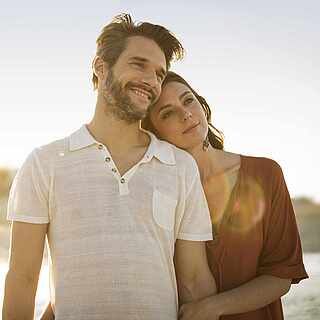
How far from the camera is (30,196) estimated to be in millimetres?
2725

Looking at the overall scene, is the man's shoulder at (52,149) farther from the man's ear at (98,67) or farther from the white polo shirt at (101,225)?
the man's ear at (98,67)

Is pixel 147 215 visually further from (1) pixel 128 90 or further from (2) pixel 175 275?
(1) pixel 128 90

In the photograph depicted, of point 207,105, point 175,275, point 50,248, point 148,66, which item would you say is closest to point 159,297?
point 175,275

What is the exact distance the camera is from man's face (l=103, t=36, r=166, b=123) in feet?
9.71

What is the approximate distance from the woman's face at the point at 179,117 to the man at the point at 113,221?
398 mm

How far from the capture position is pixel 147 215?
275 cm

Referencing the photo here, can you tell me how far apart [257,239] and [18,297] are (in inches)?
46.1

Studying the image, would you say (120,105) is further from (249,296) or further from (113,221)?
(249,296)

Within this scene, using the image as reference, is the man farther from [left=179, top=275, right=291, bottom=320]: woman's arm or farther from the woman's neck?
the woman's neck

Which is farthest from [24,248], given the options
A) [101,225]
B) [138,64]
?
[138,64]

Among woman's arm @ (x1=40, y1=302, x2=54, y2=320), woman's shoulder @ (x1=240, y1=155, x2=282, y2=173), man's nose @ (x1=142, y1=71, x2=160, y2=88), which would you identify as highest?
man's nose @ (x1=142, y1=71, x2=160, y2=88)

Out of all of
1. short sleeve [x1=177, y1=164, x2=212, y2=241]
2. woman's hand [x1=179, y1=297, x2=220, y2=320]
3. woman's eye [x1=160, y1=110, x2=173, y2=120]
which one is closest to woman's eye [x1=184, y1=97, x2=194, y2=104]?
woman's eye [x1=160, y1=110, x2=173, y2=120]

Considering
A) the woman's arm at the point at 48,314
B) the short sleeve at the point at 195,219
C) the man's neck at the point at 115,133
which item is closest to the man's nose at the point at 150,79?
the man's neck at the point at 115,133

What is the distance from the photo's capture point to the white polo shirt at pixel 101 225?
267cm
